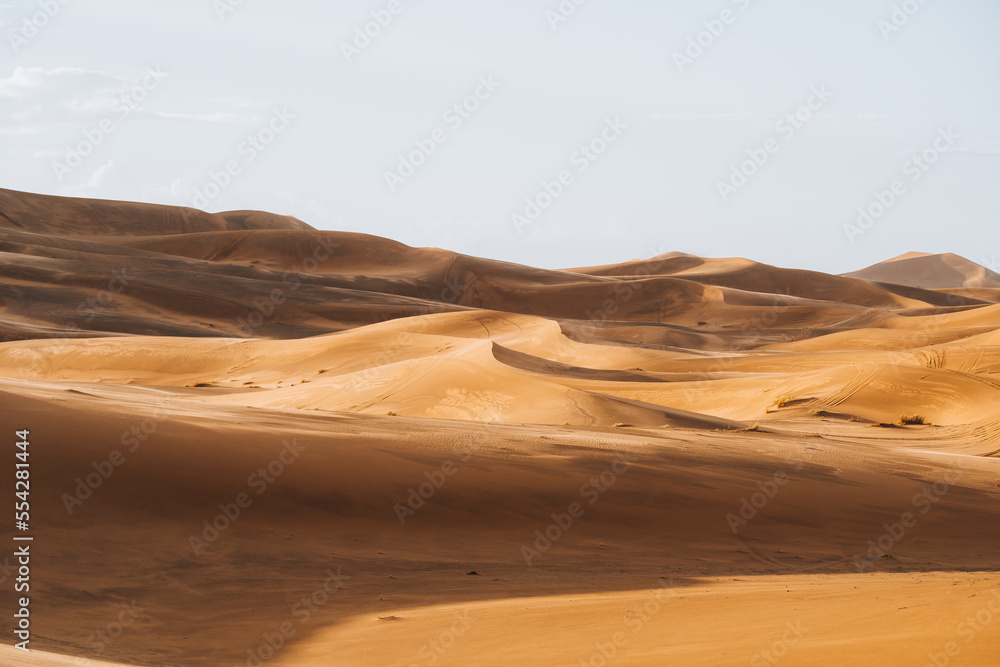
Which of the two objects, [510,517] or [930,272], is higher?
[930,272]

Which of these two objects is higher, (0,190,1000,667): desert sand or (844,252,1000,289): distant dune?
(844,252,1000,289): distant dune

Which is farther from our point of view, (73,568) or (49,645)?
(73,568)

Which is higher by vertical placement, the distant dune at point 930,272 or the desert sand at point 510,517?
the distant dune at point 930,272

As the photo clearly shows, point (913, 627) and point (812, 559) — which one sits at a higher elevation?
point (913, 627)

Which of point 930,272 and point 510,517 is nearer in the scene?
A: point 510,517

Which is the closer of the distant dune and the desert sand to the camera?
the desert sand

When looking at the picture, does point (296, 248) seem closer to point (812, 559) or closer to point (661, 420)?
point (661, 420)

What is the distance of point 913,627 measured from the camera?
400cm

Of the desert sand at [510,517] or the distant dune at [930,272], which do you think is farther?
the distant dune at [930,272]

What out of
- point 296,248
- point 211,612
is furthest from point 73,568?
point 296,248

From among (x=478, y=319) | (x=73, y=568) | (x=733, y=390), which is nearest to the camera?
(x=73, y=568)

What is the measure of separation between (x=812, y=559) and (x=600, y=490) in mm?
2154

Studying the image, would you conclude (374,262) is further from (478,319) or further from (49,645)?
(49,645)

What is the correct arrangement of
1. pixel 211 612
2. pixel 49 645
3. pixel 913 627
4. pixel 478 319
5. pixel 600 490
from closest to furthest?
pixel 913 627
pixel 49 645
pixel 211 612
pixel 600 490
pixel 478 319
